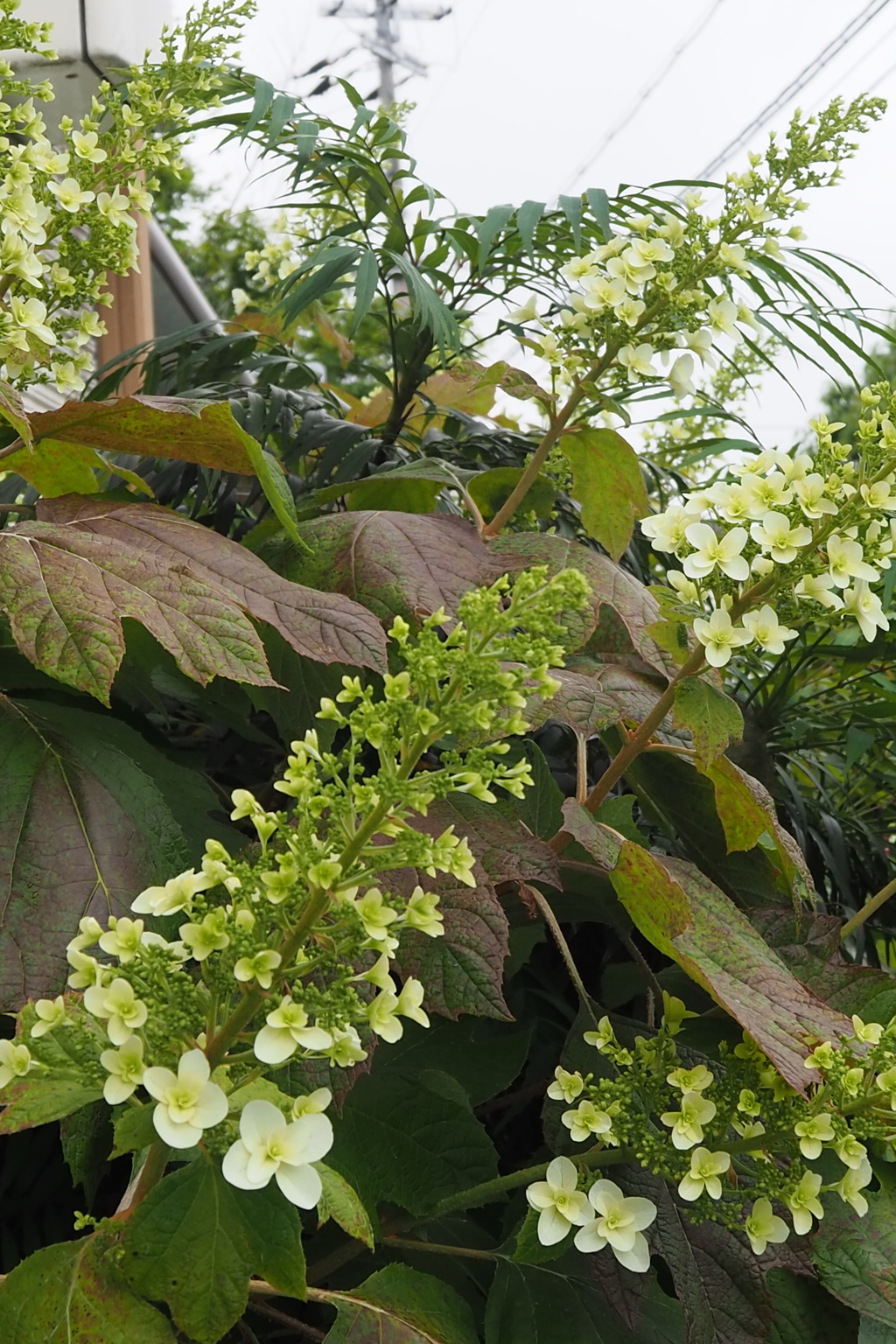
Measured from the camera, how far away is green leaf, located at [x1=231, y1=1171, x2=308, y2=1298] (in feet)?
1.46

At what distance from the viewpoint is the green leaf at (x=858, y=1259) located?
1.99 ft

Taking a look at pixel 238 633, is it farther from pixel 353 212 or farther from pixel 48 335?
pixel 353 212

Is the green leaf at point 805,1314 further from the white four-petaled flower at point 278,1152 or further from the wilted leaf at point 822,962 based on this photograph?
the white four-petaled flower at point 278,1152

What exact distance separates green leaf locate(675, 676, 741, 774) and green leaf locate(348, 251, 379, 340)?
451 millimetres

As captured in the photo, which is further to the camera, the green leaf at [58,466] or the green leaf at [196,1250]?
the green leaf at [58,466]

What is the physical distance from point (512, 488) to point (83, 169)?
450 millimetres

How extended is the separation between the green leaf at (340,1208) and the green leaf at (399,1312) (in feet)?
0.27

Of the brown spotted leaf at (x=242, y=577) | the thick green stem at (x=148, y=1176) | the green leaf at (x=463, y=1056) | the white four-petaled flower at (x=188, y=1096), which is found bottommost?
the green leaf at (x=463, y=1056)

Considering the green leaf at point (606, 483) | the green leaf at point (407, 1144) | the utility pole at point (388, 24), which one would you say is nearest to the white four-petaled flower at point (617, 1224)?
the green leaf at point (407, 1144)

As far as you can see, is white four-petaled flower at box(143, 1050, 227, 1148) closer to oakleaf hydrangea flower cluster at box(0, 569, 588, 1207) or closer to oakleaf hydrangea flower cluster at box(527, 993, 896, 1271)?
oakleaf hydrangea flower cluster at box(0, 569, 588, 1207)

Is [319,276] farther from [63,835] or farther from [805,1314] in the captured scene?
[805,1314]

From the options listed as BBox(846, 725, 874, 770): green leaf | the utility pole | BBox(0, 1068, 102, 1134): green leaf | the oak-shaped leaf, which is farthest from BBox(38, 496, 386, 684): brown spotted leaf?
the utility pole

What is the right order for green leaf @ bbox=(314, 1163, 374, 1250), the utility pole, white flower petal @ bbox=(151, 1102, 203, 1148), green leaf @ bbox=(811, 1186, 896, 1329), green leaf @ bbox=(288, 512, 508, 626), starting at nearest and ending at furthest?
white flower petal @ bbox=(151, 1102, 203, 1148) → green leaf @ bbox=(314, 1163, 374, 1250) → green leaf @ bbox=(811, 1186, 896, 1329) → green leaf @ bbox=(288, 512, 508, 626) → the utility pole

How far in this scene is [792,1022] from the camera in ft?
1.98
